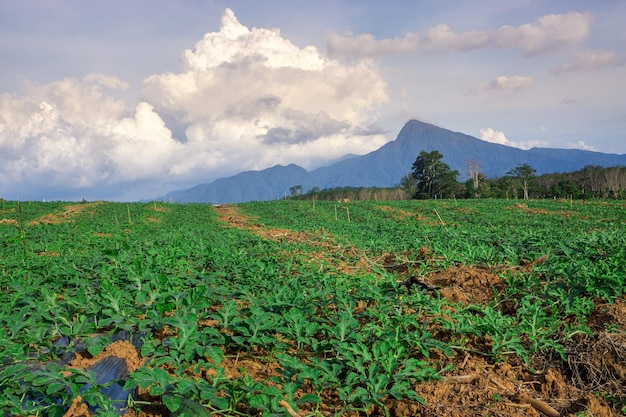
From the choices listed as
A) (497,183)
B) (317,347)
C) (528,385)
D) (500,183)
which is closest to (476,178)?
(500,183)

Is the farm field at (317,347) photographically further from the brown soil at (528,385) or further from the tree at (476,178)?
the tree at (476,178)

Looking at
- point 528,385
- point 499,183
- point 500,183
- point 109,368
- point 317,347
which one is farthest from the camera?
point 499,183

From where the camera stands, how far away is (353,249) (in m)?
9.35

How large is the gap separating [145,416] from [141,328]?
86 centimetres

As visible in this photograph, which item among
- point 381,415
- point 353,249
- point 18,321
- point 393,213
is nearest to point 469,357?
point 381,415

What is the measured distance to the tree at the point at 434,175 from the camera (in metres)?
60.9

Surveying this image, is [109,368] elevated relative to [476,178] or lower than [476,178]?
lower

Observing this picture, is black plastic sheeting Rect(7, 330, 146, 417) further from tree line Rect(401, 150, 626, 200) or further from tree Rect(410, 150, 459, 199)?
tree Rect(410, 150, 459, 199)

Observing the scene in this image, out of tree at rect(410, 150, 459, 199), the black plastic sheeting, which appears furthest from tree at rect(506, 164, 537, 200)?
the black plastic sheeting

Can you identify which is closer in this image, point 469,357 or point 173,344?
point 173,344

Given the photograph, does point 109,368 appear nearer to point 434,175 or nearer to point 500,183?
point 434,175

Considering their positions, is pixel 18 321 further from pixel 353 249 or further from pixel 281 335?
pixel 353 249

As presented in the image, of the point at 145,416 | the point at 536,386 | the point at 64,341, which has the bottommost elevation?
the point at 536,386

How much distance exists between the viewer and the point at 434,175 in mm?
61625
